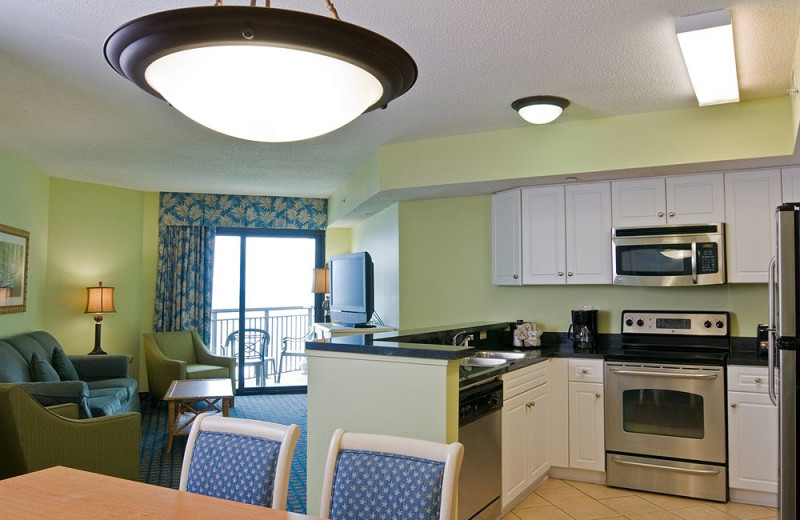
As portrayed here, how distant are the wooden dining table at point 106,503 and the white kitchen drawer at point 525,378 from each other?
2036 millimetres

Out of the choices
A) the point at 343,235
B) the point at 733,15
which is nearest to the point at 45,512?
the point at 733,15

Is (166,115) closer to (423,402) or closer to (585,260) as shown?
(423,402)

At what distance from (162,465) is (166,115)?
2.54m

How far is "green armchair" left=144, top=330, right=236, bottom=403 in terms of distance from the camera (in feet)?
20.7

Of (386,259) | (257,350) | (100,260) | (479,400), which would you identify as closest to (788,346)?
(479,400)

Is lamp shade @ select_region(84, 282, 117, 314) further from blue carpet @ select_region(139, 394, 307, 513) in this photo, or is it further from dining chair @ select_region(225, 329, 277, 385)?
dining chair @ select_region(225, 329, 277, 385)

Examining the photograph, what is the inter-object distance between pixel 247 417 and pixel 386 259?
209cm

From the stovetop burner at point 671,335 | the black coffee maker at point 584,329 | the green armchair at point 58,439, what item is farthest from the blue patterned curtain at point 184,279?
the stovetop burner at point 671,335

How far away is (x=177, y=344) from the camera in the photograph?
22.5ft

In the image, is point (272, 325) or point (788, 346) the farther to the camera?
point (272, 325)

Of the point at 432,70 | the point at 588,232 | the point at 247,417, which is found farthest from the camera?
the point at 247,417

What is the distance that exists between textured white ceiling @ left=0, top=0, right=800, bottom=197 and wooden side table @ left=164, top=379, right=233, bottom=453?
2.02 m

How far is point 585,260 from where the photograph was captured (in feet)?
14.6

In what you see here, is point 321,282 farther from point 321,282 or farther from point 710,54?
point 710,54
